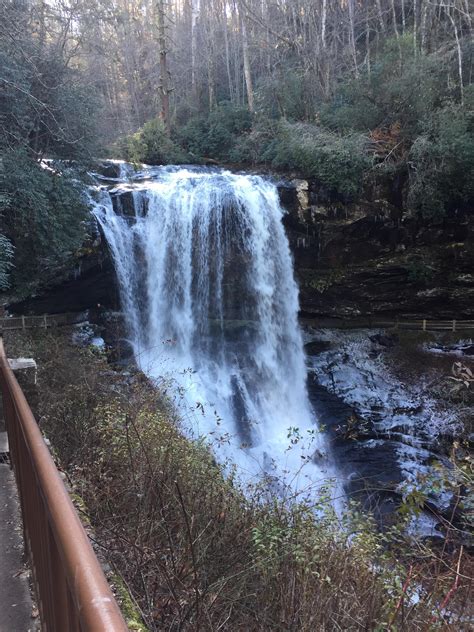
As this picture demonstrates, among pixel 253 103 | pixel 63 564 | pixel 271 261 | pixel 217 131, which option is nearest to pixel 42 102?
pixel 271 261

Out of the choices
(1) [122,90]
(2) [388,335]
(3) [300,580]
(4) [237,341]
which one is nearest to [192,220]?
(4) [237,341]

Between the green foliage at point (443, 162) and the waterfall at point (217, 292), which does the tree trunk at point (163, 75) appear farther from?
the green foliage at point (443, 162)

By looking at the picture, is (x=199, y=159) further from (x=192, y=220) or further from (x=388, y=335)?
(x=388, y=335)

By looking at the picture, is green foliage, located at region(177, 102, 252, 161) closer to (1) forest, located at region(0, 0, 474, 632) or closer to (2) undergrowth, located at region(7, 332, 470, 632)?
(1) forest, located at region(0, 0, 474, 632)

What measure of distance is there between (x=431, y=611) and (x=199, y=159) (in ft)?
59.1

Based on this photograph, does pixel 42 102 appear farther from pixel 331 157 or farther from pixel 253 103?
pixel 253 103

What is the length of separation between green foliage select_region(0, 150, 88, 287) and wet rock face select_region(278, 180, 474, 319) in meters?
6.63

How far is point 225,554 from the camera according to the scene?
3961mm

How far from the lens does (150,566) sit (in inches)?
129

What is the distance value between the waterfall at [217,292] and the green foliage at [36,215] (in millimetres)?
2091

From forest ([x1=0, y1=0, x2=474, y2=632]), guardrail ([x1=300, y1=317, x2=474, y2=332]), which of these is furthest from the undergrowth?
guardrail ([x1=300, y1=317, x2=474, y2=332])

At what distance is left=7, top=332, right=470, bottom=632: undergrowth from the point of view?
3.11 meters

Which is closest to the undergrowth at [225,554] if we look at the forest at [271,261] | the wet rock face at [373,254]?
the forest at [271,261]

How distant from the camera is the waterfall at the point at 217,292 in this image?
13000mm
